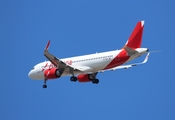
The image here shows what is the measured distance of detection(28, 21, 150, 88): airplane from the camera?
280 feet

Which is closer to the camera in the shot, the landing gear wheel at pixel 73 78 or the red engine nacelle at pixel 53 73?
the landing gear wheel at pixel 73 78

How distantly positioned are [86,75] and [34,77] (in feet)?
25.9

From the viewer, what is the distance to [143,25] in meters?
86.2

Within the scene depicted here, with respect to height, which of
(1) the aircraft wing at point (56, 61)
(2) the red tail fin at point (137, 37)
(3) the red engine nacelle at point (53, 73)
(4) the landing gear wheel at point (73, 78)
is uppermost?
(2) the red tail fin at point (137, 37)

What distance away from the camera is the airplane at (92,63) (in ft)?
280

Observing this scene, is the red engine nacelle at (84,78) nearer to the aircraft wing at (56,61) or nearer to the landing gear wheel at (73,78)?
the landing gear wheel at (73,78)

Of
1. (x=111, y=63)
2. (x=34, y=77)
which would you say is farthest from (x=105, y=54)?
(x=34, y=77)

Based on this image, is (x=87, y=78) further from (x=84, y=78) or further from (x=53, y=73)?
(x=53, y=73)

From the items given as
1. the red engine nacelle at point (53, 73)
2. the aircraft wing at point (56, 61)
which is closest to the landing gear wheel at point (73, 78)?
the aircraft wing at point (56, 61)

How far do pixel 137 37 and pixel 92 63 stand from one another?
7.31m

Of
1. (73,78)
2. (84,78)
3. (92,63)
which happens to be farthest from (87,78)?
(92,63)

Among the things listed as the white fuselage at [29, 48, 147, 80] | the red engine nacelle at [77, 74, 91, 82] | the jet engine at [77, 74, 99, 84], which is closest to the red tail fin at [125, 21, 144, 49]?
the white fuselage at [29, 48, 147, 80]

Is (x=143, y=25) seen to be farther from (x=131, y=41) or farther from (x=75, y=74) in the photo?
(x=75, y=74)

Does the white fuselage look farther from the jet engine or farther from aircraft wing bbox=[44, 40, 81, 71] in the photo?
the jet engine
